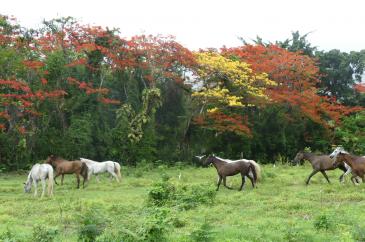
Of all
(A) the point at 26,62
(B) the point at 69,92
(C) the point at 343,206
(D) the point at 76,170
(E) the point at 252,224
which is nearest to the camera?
(E) the point at 252,224

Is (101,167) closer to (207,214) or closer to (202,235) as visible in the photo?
(207,214)

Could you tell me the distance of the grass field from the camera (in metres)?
9.45

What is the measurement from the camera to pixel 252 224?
442 inches

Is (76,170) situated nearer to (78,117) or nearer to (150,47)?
(78,117)

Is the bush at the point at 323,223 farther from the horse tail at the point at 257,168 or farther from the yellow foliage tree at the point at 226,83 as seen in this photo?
the yellow foliage tree at the point at 226,83

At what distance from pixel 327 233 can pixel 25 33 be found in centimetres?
2093

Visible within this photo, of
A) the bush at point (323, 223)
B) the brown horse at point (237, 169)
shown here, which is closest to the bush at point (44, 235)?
the bush at point (323, 223)

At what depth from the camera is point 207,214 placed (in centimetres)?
1272

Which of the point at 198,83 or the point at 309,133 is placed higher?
the point at 198,83

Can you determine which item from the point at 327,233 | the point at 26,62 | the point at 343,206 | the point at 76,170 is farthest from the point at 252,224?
the point at 26,62

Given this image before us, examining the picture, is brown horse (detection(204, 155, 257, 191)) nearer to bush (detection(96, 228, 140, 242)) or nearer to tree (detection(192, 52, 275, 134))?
bush (detection(96, 228, 140, 242))

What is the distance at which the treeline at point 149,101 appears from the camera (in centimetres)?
2648

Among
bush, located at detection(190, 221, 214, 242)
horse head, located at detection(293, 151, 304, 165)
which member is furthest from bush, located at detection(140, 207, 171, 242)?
horse head, located at detection(293, 151, 304, 165)

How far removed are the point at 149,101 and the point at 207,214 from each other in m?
17.6
